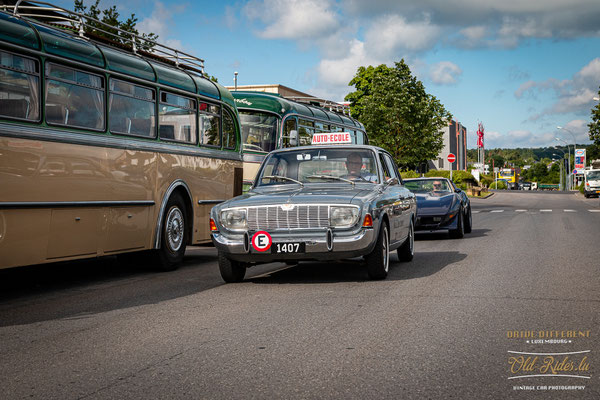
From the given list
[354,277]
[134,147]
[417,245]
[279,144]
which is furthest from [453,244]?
[134,147]

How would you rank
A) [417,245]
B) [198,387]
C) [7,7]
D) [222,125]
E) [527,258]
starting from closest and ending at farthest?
[198,387] < [7,7] < [527,258] < [222,125] < [417,245]

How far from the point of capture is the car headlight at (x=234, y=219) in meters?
9.25

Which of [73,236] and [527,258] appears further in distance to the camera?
Result: [527,258]

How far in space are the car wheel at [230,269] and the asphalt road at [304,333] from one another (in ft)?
0.69

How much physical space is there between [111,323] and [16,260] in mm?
1776

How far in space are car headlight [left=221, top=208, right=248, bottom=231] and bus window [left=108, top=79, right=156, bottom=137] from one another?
2.10 metres

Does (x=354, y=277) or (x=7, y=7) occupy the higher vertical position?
(x=7, y=7)

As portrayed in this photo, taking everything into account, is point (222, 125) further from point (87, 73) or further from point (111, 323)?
point (111, 323)

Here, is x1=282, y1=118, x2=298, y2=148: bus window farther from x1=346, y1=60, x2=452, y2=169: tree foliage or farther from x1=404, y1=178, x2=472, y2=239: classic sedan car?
x1=346, y1=60, x2=452, y2=169: tree foliage

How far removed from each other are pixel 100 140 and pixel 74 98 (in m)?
0.68

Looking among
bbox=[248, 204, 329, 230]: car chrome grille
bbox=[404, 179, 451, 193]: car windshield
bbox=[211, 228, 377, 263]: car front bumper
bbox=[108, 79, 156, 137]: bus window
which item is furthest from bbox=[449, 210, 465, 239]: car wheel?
bbox=[248, 204, 329, 230]: car chrome grille

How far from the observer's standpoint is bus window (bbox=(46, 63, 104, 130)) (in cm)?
888

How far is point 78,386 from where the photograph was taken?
4750 mm

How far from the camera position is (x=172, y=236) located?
1188 cm
